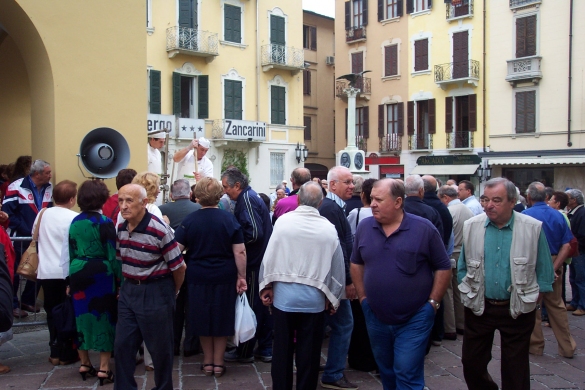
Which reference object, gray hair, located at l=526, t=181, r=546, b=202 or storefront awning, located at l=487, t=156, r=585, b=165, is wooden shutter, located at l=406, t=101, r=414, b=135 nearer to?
storefront awning, located at l=487, t=156, r=585, b=165

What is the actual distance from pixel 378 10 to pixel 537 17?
358 inches

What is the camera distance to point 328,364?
16.6ft

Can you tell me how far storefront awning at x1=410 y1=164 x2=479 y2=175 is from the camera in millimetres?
28528

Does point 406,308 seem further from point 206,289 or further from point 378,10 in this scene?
point 378,10

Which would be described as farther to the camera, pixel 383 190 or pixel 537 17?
pixel 537 17

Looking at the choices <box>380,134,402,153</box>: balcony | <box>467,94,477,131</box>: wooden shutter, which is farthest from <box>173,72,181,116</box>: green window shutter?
<box>467,94,477,131</box>: wooden shutter

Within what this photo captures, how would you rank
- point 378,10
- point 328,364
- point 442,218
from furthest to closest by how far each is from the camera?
point 378,10
point 442,218
point 328,364

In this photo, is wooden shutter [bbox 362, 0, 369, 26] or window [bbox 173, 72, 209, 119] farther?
wooden shutter [bbox 362, 0, 369, 26]

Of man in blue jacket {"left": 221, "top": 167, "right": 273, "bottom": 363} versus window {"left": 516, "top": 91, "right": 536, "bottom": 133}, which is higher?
window {"left": 516, "top": 91, "right": 536, "bottom": 133}

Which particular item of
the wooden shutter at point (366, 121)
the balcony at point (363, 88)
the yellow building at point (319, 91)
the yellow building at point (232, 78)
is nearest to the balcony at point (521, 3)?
the balcony at point (363, 88)

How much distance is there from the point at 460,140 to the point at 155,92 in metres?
15.3

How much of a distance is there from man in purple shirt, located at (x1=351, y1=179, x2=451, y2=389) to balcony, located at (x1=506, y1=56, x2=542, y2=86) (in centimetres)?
2522

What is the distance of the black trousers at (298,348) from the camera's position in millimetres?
4355

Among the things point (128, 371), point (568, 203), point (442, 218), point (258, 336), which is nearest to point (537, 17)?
point (568, 203)
